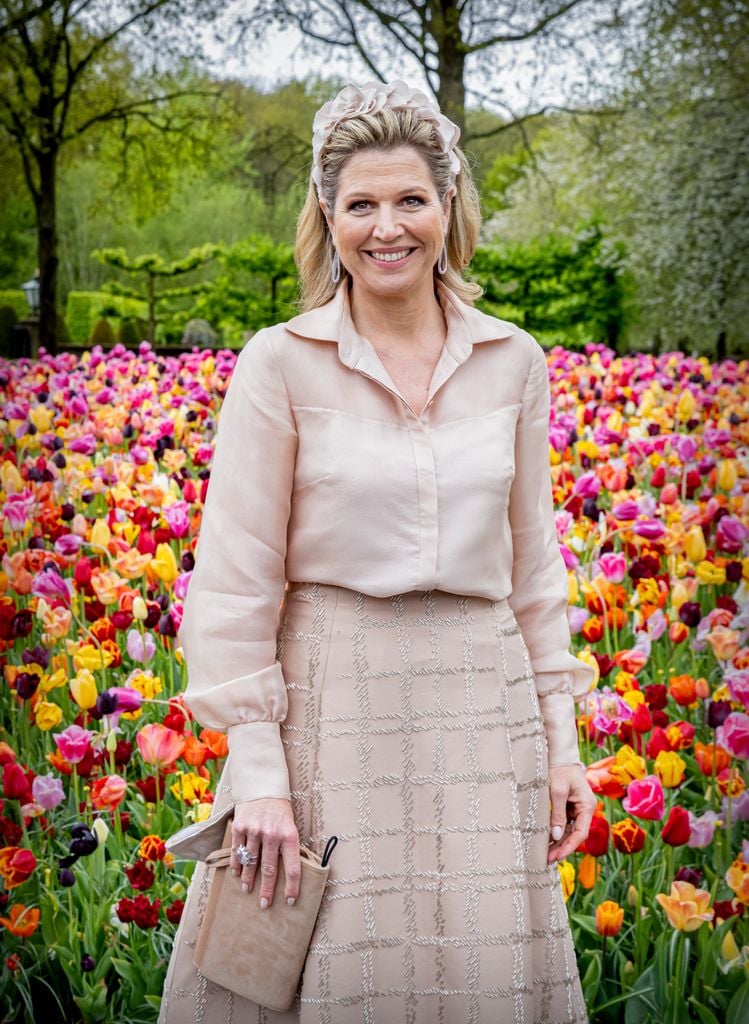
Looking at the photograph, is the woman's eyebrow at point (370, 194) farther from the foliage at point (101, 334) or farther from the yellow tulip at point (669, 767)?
the foliage at point (101, 334)

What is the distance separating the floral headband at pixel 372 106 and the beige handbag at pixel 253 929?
105 centimetres

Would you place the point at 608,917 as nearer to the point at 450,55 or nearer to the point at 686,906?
the point at 686,906

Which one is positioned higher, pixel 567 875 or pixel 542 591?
pixel 542 591

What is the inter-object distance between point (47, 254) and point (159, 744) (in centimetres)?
1625

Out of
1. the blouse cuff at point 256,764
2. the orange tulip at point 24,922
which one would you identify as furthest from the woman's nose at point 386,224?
the orange tulip at point 24,922

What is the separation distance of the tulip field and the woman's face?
1170mm

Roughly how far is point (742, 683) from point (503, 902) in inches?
47.0

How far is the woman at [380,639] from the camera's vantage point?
1641mm

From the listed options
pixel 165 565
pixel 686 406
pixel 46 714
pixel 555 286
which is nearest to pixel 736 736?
pixel 46 714

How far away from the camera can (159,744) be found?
2527mm

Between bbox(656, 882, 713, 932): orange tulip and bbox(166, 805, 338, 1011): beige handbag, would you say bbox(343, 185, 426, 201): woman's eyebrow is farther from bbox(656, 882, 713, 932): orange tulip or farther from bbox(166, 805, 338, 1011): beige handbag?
bbox(656, 882, 713, 932): orange tulip

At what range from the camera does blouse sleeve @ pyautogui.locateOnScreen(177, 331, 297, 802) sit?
5.38 ft

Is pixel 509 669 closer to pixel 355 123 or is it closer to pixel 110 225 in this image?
pixel 355 123

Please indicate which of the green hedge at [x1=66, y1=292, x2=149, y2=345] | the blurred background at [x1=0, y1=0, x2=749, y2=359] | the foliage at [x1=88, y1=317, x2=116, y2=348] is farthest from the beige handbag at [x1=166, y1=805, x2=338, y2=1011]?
the green hedge at [x1=66, y1=292, x2=149, y2=345]
